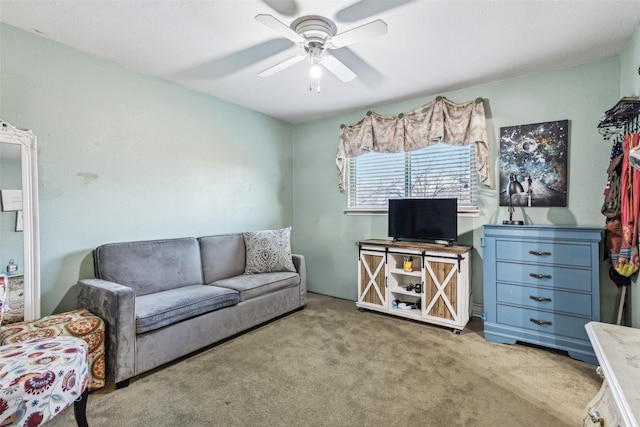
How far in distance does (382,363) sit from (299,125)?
3.44 m

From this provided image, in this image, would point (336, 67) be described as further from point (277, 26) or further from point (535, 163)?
point (535, 163)

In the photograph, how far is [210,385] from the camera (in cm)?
205

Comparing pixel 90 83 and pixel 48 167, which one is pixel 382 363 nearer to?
pixel 48 167

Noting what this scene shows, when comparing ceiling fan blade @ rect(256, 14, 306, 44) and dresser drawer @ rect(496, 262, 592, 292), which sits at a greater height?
ceiling fan blade @ rect(256, 14, 306, 44)

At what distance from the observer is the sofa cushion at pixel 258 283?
290 centimetres

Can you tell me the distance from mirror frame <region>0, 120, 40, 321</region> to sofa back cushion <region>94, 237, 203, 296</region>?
39 centimetres

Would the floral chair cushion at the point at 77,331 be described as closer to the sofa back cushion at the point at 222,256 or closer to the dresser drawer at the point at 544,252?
the sofa back cushion at the point at 222,256

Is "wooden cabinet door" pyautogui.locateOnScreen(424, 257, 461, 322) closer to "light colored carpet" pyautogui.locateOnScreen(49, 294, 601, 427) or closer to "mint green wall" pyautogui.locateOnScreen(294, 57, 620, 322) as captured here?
A: "light colored carpet" pyautogui.locateOnScreen(49, 294, 601, 427)

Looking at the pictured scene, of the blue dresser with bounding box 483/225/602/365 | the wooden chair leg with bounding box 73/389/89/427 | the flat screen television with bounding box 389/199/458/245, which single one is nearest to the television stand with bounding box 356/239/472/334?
the flat screen television with bounding box 389/199/458/245

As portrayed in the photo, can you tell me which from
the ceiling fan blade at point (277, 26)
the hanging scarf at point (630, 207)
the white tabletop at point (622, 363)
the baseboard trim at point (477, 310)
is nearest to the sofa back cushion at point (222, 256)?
the ceiling fan blade at point (277, 26)

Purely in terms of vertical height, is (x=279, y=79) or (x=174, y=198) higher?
(x=279, y=79)

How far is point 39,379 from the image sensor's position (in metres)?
1.37

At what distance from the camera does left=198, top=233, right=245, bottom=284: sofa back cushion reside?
320 centimetres

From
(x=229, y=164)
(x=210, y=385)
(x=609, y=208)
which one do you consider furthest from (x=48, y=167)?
(x=609, y=208)
